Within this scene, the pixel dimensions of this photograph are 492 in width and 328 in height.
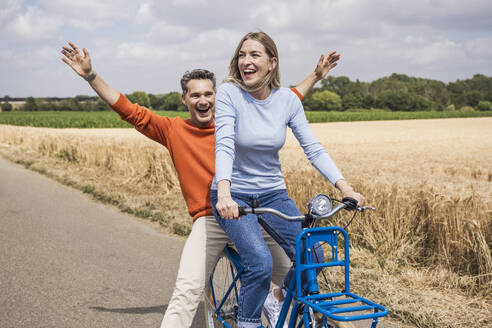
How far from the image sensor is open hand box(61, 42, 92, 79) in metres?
3.33

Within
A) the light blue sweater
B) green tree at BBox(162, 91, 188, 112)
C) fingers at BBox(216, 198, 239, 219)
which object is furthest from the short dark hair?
green tree at BBox(162, 91, 188, 112)

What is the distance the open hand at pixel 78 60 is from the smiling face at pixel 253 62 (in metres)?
1.21

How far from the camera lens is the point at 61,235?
7.03 m

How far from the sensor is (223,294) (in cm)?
353

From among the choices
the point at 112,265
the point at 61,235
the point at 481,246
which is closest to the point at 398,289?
the point at 481,246

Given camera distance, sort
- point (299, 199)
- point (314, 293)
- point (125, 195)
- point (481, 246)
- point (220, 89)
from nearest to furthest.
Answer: point (314, 293)
point (220, 89)
point (481, 246)
point (299, 199)
point (125, 195)

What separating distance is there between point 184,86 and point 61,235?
4.54 meters

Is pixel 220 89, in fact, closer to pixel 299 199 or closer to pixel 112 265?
pixel 112 265

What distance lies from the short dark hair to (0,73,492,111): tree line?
9577 centimetres

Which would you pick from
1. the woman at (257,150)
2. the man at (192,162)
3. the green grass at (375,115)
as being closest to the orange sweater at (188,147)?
the man at (192,162)

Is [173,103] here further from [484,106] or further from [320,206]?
[320,206]

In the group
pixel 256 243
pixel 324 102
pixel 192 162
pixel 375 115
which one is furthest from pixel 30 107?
pixel 256 243

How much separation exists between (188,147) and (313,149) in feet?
3.07

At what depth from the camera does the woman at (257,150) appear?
8.72 ft
